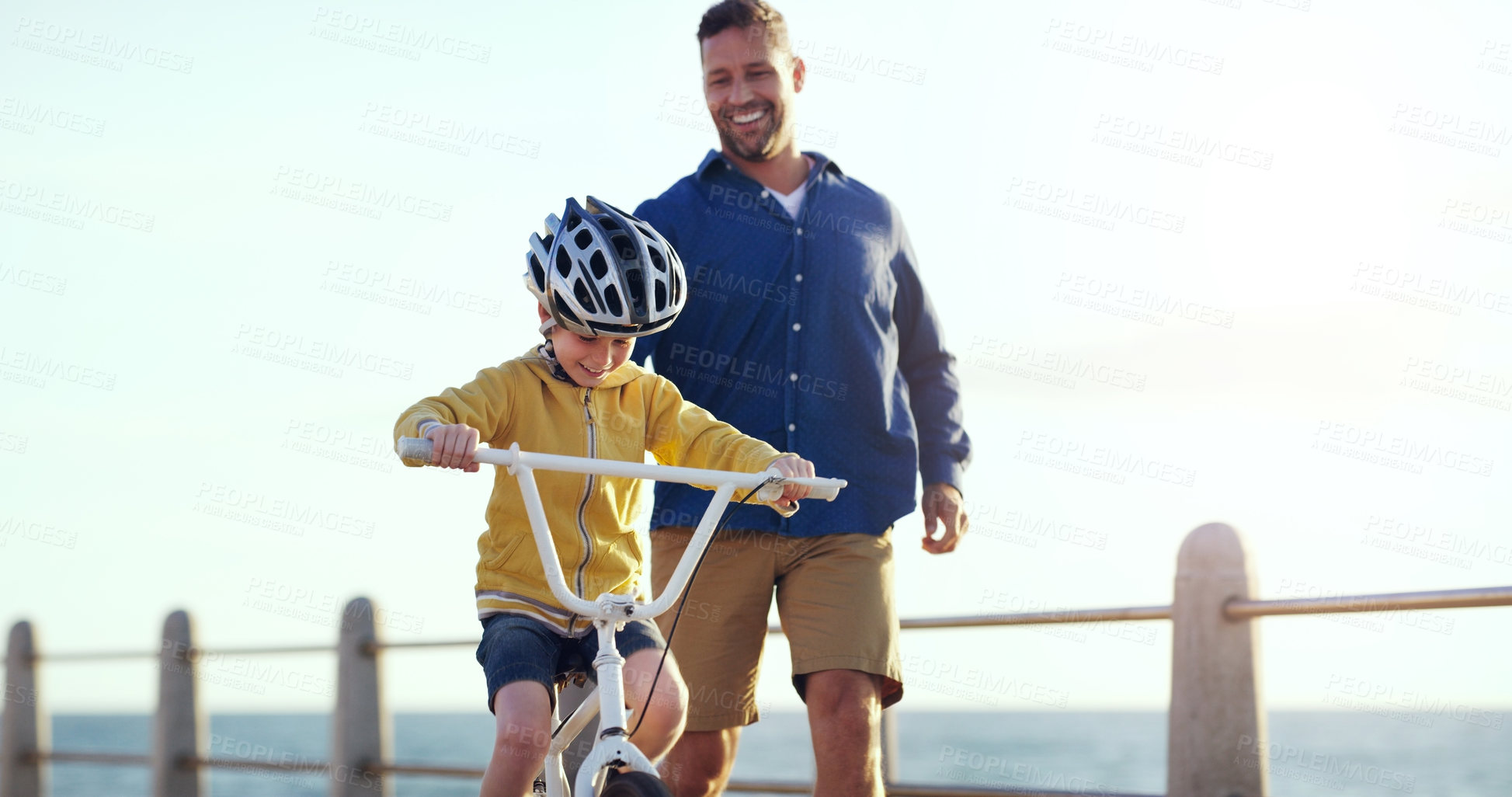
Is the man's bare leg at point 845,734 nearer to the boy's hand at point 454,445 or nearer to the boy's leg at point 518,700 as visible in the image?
the boy's leg at point 518,700

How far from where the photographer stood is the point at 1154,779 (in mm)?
63812

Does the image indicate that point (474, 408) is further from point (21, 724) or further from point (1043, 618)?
point (21, 724)

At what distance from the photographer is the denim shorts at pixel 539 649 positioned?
9.95 feet

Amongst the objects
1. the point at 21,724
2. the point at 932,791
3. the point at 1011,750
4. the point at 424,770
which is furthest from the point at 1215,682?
the point at 1011,750

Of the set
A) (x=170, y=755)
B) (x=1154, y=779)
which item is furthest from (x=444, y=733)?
(x=170, y=755)

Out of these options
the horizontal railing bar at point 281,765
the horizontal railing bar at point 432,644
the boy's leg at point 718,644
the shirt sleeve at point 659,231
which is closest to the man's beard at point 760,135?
the shirt sleeve at point 659,231

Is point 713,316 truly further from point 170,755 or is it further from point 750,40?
point 170,755

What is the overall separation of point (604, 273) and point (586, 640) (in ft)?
2.73

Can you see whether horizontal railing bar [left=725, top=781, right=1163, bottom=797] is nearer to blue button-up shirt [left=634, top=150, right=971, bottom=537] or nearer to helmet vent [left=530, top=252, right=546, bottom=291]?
blue button-up shirt [left=634, top=150, right=971, bottom=537]

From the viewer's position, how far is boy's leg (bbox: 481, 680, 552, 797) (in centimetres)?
296

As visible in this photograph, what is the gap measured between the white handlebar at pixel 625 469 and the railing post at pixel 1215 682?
1.83 m

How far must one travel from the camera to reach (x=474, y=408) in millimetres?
3150

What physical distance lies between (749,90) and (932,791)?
2617mm

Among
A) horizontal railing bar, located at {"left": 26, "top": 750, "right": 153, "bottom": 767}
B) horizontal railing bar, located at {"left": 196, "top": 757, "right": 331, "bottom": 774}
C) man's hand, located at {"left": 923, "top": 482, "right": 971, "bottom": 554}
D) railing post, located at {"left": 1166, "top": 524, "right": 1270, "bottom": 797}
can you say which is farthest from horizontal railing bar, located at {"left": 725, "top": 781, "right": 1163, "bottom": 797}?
horizontal railing bar, located at {"left": 26, "top": 750, "right": 153, "bottom": 767}
